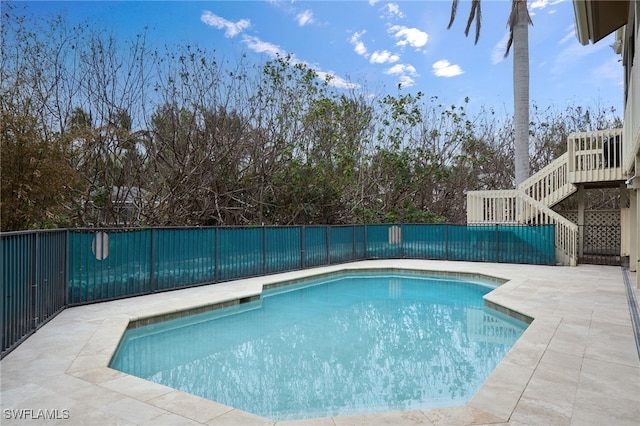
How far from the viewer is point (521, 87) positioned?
15.4 m

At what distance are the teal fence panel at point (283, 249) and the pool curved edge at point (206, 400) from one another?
9.50 ft

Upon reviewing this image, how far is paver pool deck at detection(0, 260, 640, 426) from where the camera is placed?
299cm

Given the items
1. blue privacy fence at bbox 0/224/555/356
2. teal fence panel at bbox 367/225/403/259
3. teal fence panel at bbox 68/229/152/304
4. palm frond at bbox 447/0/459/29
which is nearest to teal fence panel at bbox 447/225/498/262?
blue privacy fence at bbox 0/224/555/356

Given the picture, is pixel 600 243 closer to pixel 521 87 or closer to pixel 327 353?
pixel 521 87

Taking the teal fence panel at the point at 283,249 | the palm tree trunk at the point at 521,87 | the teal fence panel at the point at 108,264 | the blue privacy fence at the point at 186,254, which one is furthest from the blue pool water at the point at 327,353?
the palm tree trunk at the point at 521,87

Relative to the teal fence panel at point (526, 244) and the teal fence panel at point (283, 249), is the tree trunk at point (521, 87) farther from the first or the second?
the teal fence panel at point (283, 249)

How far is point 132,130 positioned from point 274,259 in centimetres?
552

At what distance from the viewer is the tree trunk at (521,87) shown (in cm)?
1532

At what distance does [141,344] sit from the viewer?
553 cm

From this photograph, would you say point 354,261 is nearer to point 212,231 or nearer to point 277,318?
point 212,231

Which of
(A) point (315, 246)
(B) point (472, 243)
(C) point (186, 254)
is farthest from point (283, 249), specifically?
(B) point (472, 243)

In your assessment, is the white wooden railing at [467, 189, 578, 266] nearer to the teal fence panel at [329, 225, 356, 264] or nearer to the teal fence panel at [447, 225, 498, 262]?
the teal fence panel at [447, 225, 498, 262]

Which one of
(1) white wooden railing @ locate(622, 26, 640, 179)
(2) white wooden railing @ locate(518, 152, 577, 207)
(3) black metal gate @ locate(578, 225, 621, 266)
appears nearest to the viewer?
(1) white wooden railing @ locate(622, 26, 640, 179)

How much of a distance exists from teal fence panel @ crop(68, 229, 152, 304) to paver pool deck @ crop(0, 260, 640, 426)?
0.60 metres
